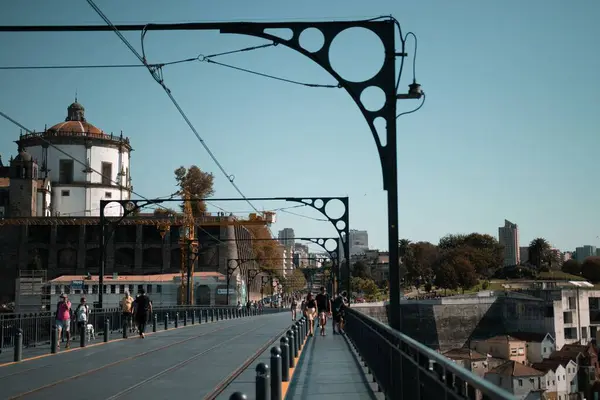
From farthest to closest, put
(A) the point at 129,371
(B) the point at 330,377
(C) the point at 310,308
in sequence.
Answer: (C) the point at 310,308 → (A) the point at 129,371 → (B) the point at 330,377

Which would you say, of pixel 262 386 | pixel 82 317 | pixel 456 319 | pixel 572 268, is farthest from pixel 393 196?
pixel 572 268

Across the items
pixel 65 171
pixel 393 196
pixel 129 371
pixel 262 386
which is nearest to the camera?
pixel 262 386

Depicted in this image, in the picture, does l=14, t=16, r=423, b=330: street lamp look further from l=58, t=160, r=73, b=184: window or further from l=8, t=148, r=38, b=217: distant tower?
l=58, t=160, r=73, b=184: window

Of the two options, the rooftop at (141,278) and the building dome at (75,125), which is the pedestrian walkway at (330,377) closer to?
the rooftop at (141,278)

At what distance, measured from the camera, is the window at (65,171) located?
120000 millimetres

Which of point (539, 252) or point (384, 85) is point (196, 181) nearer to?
point (539, 252)

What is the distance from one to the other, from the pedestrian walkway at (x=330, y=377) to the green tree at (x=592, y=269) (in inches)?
6357

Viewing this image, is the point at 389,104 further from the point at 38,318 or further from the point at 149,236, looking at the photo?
the point at 149,236

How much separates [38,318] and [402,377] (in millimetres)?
17480

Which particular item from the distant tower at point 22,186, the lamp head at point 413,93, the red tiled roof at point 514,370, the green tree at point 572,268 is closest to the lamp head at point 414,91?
the lamp head at point 413,93

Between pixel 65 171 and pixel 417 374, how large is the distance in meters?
120

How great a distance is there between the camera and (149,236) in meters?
112

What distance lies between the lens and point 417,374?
7383 millimetres

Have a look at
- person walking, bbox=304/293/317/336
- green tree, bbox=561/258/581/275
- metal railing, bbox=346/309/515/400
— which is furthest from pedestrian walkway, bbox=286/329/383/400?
green tree, bbox=561/258/581/275
